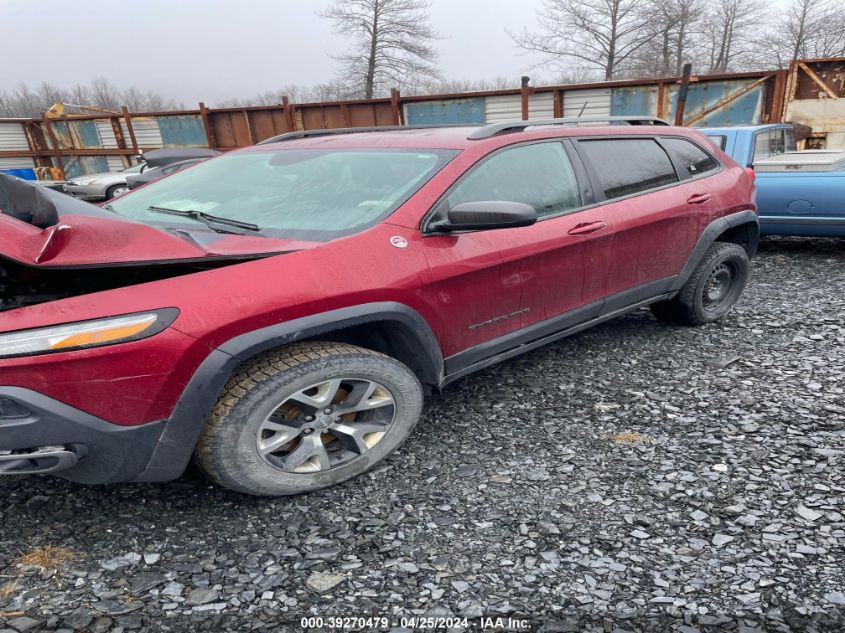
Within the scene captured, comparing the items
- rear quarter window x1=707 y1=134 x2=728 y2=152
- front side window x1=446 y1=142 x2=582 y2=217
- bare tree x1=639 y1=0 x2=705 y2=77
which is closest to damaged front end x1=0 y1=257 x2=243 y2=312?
front side window x1=446 y1=142 x2=582 y2=217

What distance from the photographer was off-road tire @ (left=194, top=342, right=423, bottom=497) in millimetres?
2082

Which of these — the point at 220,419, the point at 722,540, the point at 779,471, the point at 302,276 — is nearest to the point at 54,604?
the point at 220,419

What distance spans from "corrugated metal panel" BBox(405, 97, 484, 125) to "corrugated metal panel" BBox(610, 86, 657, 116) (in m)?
2.50

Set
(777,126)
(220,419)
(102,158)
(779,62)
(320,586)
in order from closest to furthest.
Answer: (320,586) → (220,419) → (777,126) → (102,158) → (779,62)

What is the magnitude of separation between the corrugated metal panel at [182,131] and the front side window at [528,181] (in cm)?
1267

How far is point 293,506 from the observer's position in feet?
7.69

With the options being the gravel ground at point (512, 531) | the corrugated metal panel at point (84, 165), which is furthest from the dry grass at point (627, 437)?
the corrugated metal panel at point (84, 165)

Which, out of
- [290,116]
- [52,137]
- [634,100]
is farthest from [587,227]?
[52,137]

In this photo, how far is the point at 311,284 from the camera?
2.14 metres

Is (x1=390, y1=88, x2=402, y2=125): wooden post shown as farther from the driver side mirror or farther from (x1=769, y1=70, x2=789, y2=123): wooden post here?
the driver side mirror

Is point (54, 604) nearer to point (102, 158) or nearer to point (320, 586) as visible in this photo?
point (320, 586)

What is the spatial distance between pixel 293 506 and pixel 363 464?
0.33m

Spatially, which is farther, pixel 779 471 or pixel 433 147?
pixel 433 147

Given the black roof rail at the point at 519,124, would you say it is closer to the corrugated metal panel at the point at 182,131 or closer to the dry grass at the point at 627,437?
the dry grass at the point at 627,437
